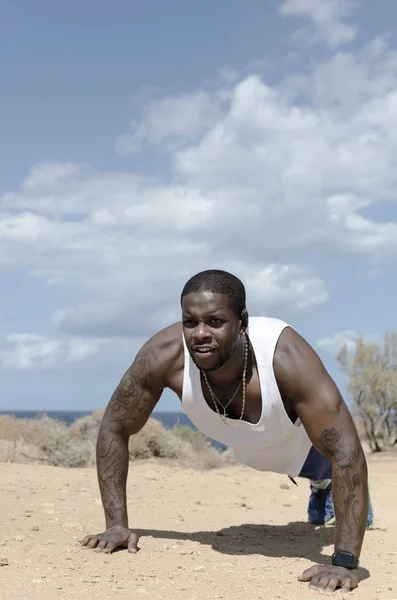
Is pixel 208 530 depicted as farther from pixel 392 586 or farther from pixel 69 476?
pixel 69 476

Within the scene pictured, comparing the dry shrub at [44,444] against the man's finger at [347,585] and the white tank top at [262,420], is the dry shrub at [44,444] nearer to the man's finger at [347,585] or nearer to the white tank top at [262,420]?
the white tank top at [262,420]

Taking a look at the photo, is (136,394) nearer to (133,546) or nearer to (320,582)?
(133,546)

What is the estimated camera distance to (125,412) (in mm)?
4977

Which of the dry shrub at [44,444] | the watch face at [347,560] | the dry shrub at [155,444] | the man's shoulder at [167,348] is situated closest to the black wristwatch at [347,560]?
the watch face at [347,560]

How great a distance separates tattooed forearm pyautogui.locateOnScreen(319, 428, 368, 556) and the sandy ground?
28cm

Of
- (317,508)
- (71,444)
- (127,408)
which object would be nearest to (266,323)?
(127,408)

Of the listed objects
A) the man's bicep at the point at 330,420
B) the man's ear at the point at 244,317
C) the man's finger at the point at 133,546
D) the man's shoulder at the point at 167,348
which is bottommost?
the man's finger at the point at 133,546

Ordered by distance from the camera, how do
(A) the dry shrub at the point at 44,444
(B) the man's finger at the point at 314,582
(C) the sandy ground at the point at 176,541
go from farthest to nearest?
Result: (A) the dry shrub at the point at 44,444 < (B) the man's finger at the point at 314,582 < (C) the sandy ground at the point at 176,541

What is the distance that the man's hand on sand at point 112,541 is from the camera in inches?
180

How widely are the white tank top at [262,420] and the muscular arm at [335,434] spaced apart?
12cm

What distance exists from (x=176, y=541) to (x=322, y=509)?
1.59 meters

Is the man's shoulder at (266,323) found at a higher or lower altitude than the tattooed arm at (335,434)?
higher

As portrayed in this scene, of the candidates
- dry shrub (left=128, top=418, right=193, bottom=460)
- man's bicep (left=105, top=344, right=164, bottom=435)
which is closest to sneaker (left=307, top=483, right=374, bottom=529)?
man's bicep (left=105, top=344, right=164, bottom=435)

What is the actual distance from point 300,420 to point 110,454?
4.09 ft
